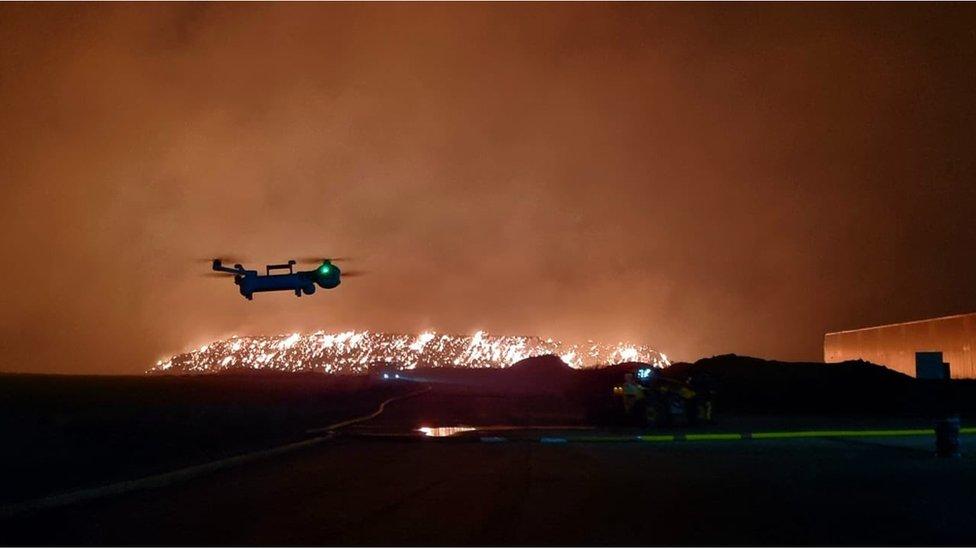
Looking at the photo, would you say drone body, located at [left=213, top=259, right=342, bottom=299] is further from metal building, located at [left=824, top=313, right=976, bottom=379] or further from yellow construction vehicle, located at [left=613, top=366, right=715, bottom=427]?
metal building, located at [left=824, top=313, right=976, bottom=379]

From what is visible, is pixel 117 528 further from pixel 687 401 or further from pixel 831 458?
pixel 687 401

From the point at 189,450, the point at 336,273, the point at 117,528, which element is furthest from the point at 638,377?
the point at 117,528

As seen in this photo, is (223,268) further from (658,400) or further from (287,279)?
(658,400)

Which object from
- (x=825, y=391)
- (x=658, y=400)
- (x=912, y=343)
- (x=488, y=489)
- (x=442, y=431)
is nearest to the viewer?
(x=488, y=489)

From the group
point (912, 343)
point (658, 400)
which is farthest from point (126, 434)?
point (912, 343)

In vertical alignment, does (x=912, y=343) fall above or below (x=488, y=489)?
above

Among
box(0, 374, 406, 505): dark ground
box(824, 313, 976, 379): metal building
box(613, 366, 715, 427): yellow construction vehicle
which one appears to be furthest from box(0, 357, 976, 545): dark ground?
box(824, 313, 976, 379): metal building
